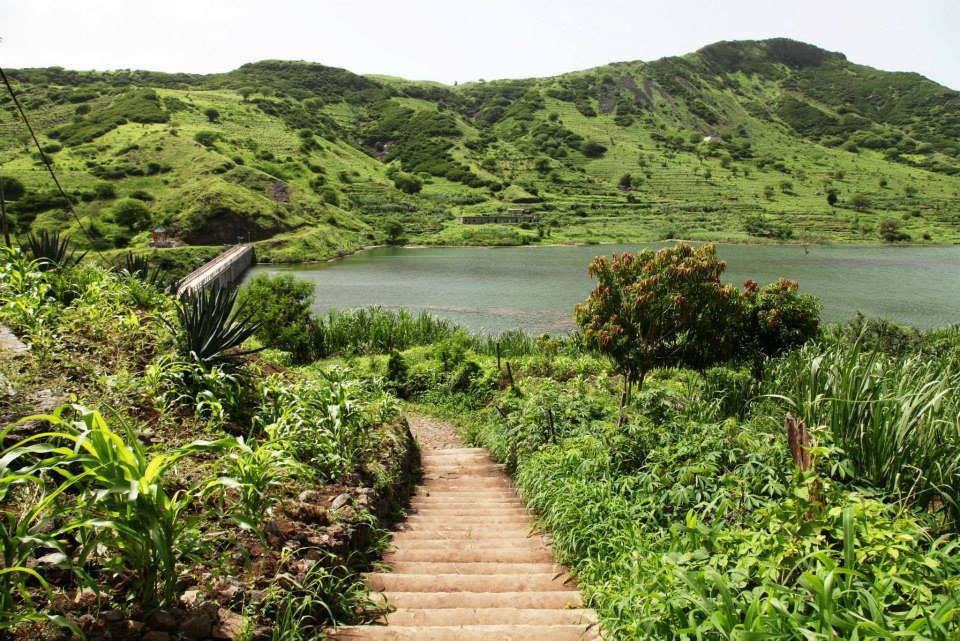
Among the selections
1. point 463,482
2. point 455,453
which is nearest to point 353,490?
point 463,482

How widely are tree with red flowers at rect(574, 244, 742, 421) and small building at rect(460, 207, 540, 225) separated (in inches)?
2373

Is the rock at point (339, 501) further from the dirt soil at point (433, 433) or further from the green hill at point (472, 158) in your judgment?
the green hill at point (472, 158)

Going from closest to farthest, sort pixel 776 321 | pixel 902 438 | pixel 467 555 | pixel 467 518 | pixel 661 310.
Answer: pixel 902 438 → pixel 467 555 → pixel 467 518 → pixel 661 310 → pixel 776 321

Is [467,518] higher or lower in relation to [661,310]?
lower

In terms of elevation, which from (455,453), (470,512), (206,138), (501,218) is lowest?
(455,453)

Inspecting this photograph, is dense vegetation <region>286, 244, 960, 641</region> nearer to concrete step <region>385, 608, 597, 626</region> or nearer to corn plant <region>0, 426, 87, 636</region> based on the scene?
concrete step <region>385, 608, 597, 626</region>

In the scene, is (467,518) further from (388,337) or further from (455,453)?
(388,337)

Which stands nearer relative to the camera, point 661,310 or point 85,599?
point 85,599

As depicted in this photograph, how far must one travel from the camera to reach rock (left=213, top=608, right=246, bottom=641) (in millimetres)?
2156

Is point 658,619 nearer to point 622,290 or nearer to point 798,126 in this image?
point 622,290

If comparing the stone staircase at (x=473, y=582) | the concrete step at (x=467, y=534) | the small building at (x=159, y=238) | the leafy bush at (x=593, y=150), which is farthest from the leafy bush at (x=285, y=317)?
the leafy bush at (x=593, y=150)

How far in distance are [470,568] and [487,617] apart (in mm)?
728

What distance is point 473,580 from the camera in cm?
313

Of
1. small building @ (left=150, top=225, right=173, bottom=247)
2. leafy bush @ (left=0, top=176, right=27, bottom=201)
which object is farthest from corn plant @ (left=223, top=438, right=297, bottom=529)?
leafy bush @ (left=0, top=176, right=27, bottom=201)
